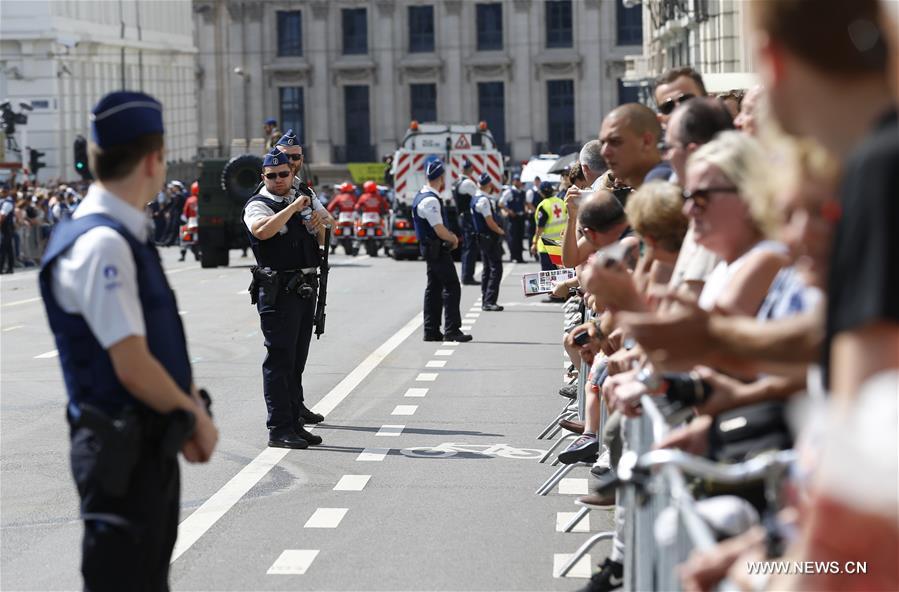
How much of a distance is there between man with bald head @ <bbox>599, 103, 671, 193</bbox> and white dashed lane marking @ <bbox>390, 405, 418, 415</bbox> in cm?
517

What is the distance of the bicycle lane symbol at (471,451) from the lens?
10.8 m

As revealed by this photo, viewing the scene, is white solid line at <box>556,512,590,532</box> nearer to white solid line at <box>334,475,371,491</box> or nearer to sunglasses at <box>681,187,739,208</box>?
white solid line at <box>334,475,371,491</box>

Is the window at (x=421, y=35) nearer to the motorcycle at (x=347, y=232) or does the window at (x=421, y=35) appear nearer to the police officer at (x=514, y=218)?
the motorcycle at (x=347, y=232)

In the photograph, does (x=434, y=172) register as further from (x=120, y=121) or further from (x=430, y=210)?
(x=120, y=121)

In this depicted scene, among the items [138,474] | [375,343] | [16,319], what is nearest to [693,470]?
[138,474]

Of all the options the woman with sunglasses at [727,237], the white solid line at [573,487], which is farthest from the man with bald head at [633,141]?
the woman with sunglasses at [727,237]

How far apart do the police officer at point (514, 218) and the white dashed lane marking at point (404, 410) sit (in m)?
25.4

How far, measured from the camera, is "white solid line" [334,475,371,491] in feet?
31.7

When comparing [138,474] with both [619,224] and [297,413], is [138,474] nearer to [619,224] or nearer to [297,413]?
[619,224]

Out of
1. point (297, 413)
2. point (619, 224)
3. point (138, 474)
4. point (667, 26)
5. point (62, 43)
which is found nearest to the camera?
point (138, 474)

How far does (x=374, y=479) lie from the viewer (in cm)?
996

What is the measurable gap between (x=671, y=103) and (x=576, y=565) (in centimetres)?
238

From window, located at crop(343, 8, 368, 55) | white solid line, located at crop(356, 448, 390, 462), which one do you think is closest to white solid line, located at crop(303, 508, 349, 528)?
white solid line, located at crop(356, 448, 390, 462)

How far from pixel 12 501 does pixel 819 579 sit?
7.10m
